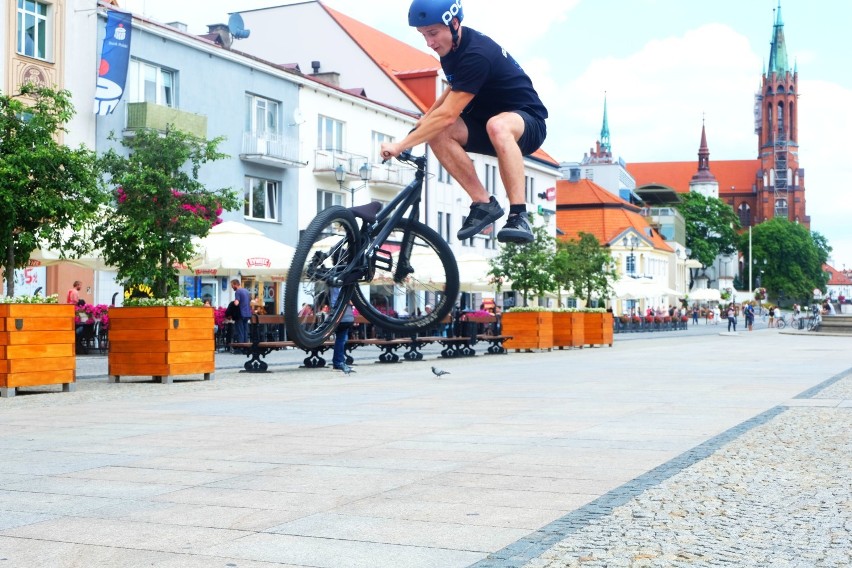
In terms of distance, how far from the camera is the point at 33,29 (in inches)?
1275

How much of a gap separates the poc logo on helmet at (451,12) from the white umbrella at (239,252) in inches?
549

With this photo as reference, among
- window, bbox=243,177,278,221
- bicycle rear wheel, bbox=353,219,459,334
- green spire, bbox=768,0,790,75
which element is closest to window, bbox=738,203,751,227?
green spire, bbox=768,0,790,75

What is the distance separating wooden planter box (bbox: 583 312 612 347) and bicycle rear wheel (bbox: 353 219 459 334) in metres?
35.9

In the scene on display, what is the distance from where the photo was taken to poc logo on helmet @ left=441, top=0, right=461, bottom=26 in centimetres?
397

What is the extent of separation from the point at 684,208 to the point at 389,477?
12756 centimetres

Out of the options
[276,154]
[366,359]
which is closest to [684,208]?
[276,154]

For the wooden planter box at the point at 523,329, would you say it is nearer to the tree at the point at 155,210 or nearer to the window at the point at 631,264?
the tree at the point at 155,210

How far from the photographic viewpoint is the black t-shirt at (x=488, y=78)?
4184 millimetres

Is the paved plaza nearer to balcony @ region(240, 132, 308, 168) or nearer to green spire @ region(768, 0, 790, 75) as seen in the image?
balcony @ region(240, 132, 308, 168)

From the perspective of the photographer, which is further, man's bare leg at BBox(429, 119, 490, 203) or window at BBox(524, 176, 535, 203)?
window at BBox(524, 176, 535, 203)

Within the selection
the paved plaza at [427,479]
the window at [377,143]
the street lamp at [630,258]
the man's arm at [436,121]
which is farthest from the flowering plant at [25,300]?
the street lamp at [630,258]

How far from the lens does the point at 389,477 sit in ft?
28.1

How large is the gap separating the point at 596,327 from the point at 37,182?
2635 centimetres

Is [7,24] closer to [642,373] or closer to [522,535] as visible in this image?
[642,373]
